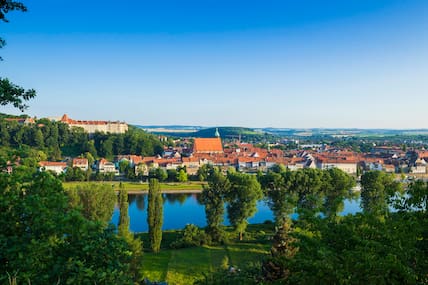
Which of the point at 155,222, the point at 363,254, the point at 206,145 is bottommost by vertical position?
the point at 155,222

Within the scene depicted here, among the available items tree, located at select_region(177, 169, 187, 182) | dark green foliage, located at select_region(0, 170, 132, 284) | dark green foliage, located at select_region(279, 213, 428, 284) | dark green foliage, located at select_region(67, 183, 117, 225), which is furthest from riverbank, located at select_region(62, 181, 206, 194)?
dark green foliage, located at select_region(279, 213, 428, 284)

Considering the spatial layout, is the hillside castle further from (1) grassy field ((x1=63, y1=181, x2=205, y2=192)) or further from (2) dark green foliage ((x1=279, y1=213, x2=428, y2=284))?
(2) dark green foliage ((x1=279, y1=213, x2=428, y2=284))

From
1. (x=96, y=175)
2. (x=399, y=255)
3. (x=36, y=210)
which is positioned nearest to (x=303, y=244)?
(x=399, y=255)

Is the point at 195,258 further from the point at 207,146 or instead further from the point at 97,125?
the point at 97,125

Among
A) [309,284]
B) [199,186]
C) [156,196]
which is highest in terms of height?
[309,284]

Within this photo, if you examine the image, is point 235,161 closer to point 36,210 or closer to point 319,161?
point 319,161

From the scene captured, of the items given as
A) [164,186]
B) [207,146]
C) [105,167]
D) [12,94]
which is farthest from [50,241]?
[207,146]

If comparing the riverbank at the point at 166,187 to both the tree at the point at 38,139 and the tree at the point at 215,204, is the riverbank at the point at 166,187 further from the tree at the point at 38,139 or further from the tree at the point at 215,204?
the tree at the point at 38,139

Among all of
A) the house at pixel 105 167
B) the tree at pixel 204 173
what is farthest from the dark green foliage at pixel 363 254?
the house at pixel 105 167
